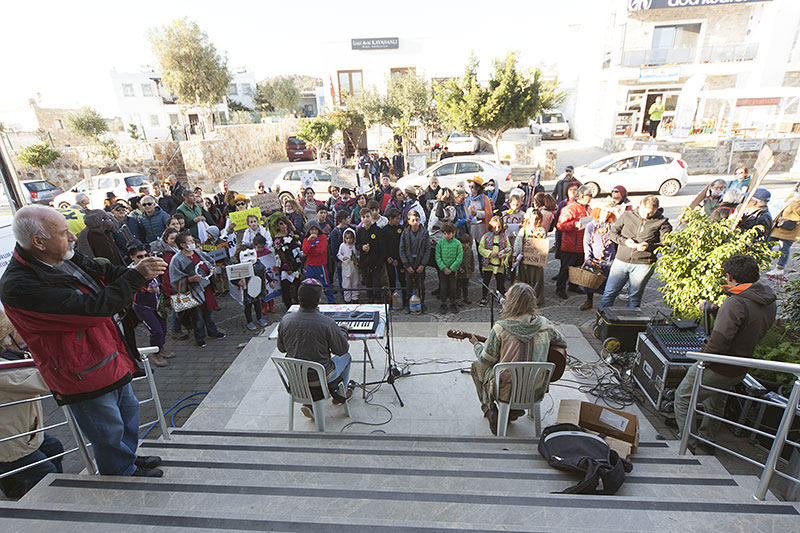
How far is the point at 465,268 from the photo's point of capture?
6.99 metres

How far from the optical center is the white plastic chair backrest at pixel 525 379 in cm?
351

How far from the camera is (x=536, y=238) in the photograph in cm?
672

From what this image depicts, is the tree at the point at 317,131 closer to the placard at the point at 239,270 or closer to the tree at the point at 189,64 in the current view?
the tree at the point at 189,64

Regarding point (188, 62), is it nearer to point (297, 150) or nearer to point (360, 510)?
point (297, 150)

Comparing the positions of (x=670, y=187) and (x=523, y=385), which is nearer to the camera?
(x=523, y=385)

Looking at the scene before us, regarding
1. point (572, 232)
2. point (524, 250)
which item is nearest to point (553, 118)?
point (572, 232)

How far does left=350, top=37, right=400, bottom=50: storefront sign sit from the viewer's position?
83.1 feet

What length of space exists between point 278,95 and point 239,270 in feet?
140

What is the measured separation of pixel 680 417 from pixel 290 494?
3.57m

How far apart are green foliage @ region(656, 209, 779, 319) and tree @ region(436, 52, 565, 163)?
42.3ft

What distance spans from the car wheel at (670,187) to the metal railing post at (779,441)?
44.6 ft

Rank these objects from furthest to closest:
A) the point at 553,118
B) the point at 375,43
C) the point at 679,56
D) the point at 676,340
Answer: the point at 553,118, the point at 375,43, the point at 679,56, the point at 676,340

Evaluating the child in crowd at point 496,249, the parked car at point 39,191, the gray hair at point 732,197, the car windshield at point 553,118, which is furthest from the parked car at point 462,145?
the parked car at point 39,191

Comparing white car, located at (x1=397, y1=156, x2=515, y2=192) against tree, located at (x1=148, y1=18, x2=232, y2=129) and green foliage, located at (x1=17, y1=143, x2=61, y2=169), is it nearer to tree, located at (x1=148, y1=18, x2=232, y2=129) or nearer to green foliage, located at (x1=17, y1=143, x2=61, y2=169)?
tree, located at (x1=148, y1=18, x2=232, y2=129)
